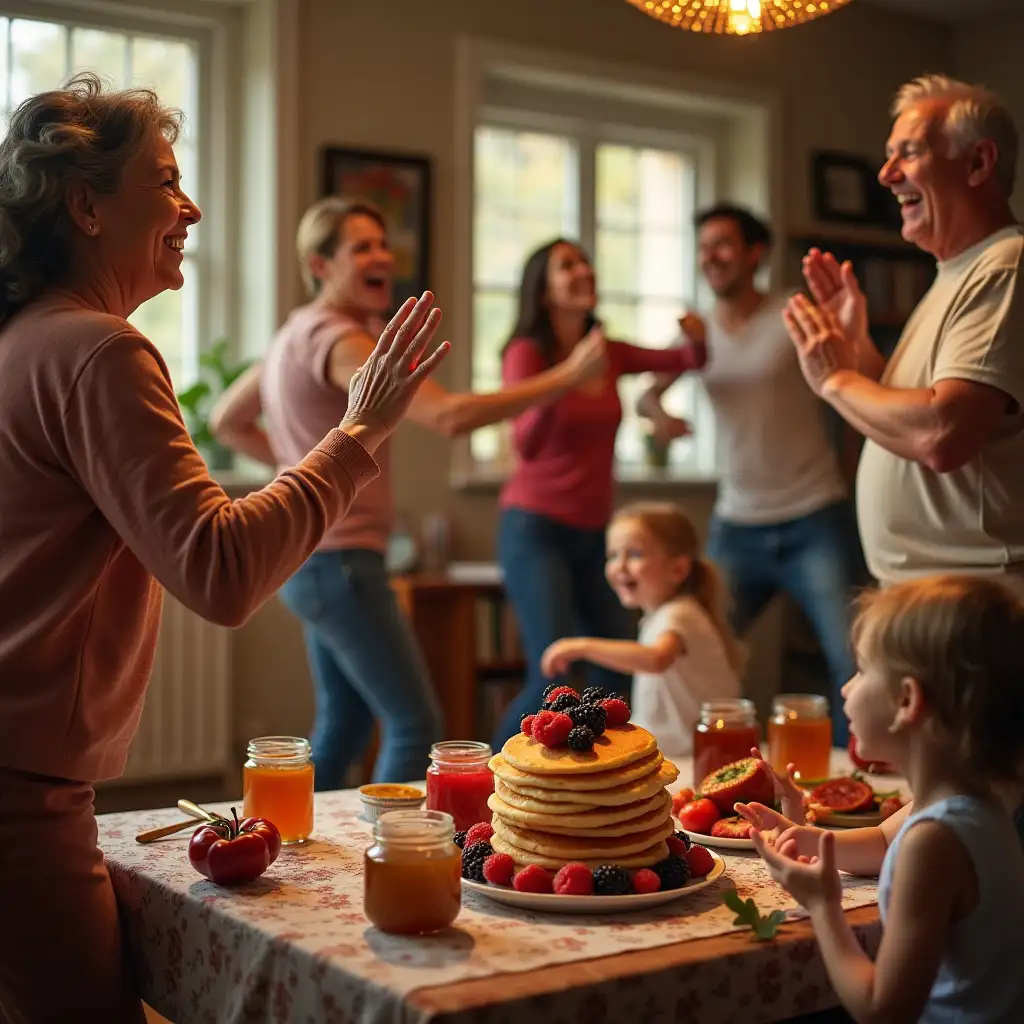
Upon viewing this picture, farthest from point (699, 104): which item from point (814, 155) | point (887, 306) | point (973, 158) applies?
point (973, 158)

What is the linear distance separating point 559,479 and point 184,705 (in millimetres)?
1428

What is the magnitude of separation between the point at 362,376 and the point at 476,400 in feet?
4.53

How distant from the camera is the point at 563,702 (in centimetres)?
164

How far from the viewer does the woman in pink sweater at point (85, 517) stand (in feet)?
4.78

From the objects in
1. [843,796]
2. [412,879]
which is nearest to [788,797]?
[843,796]

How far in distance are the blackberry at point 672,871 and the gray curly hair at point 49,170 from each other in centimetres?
96

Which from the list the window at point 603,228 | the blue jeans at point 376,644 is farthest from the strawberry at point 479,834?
the window at point 603,228

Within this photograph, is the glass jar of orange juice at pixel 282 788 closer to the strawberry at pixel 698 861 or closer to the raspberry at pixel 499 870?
the raspberry at pixel 499 870

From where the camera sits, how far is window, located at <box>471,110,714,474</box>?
17.3ft

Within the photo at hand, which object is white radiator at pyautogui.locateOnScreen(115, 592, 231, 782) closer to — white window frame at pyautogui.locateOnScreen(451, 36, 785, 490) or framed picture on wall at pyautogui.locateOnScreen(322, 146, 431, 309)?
white window frame at pyautogui.locateOnScreen(451, 36, 785, 490)

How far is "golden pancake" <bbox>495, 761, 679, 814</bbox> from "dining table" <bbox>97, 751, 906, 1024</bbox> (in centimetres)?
11

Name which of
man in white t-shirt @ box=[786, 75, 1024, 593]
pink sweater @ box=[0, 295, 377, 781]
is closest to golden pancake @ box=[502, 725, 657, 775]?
pink sweater @ box=[0, 295, 377, 781]

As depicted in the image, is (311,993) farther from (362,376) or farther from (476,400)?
(476,400)

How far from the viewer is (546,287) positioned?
12.7ft
